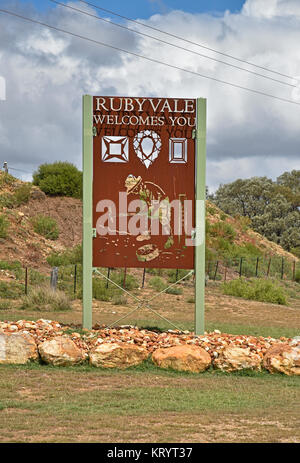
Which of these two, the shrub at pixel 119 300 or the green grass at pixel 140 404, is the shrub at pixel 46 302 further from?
the green grass at pixel 140 404

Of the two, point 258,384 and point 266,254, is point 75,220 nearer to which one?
point 266,254

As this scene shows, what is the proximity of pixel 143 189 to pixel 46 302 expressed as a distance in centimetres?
1029

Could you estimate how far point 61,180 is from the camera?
157 ft

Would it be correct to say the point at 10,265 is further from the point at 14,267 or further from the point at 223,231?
the point at 223,231

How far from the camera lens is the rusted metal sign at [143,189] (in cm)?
1312

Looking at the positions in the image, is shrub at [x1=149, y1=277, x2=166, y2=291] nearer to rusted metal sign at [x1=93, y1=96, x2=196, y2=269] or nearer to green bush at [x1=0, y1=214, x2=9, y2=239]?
green bush at [x1=0, y1=214, x2=9, y2=239]

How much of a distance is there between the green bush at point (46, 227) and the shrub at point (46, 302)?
19971 millimetres

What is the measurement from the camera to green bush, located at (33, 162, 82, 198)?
47719mm

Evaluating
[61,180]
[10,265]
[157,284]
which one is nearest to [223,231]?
[61,180]

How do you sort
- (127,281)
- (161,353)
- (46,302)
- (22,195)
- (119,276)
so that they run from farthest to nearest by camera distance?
(22,195) < (119,276) < (127,281) < (46,302) < (161,353)

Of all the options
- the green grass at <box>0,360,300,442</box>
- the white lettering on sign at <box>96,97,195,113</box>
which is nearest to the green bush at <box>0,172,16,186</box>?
the white lettering on sign at <box>96,97,195,113</box>

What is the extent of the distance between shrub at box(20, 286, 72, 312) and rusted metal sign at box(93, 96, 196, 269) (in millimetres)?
9168

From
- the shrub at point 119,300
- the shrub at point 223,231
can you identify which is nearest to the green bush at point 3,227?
the shrub at point 119,300
